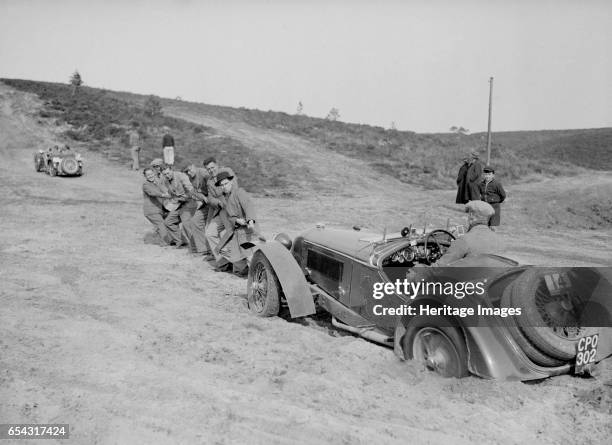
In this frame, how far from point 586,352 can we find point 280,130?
1326 inches

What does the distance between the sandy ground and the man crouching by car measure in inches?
16.4

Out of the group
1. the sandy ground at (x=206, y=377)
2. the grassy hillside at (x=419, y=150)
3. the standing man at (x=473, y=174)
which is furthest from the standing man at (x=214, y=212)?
the grassy hillside at (x=419, y=150)

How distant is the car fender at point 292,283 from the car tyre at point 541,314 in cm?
247

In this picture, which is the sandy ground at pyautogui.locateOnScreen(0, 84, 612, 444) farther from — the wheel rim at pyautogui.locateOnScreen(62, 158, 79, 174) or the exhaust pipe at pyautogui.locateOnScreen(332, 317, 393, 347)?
the wheel rim at pyautogui.locateOnScreen(62, 158, 79, 174)

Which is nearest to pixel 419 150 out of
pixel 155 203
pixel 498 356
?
pixel 155 203

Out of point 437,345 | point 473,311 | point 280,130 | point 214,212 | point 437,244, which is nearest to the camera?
point 473,311

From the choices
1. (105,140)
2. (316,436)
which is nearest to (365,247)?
(316,436)

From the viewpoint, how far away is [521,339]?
4133 mm

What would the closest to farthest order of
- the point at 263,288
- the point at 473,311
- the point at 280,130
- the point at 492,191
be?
the point at 473,311 → the point at 263,288 → the point at 492,191 → the point at 280,130

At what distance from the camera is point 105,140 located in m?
27.8

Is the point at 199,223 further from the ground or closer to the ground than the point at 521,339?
further from the ground

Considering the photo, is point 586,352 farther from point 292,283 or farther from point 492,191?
point 492,191

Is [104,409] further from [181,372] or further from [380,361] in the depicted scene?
[380,361]

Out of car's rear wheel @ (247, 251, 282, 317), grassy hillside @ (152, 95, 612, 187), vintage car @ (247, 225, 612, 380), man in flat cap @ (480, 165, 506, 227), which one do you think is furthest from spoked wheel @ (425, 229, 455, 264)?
grassy hillside @ (152, 95, 612, 187)
